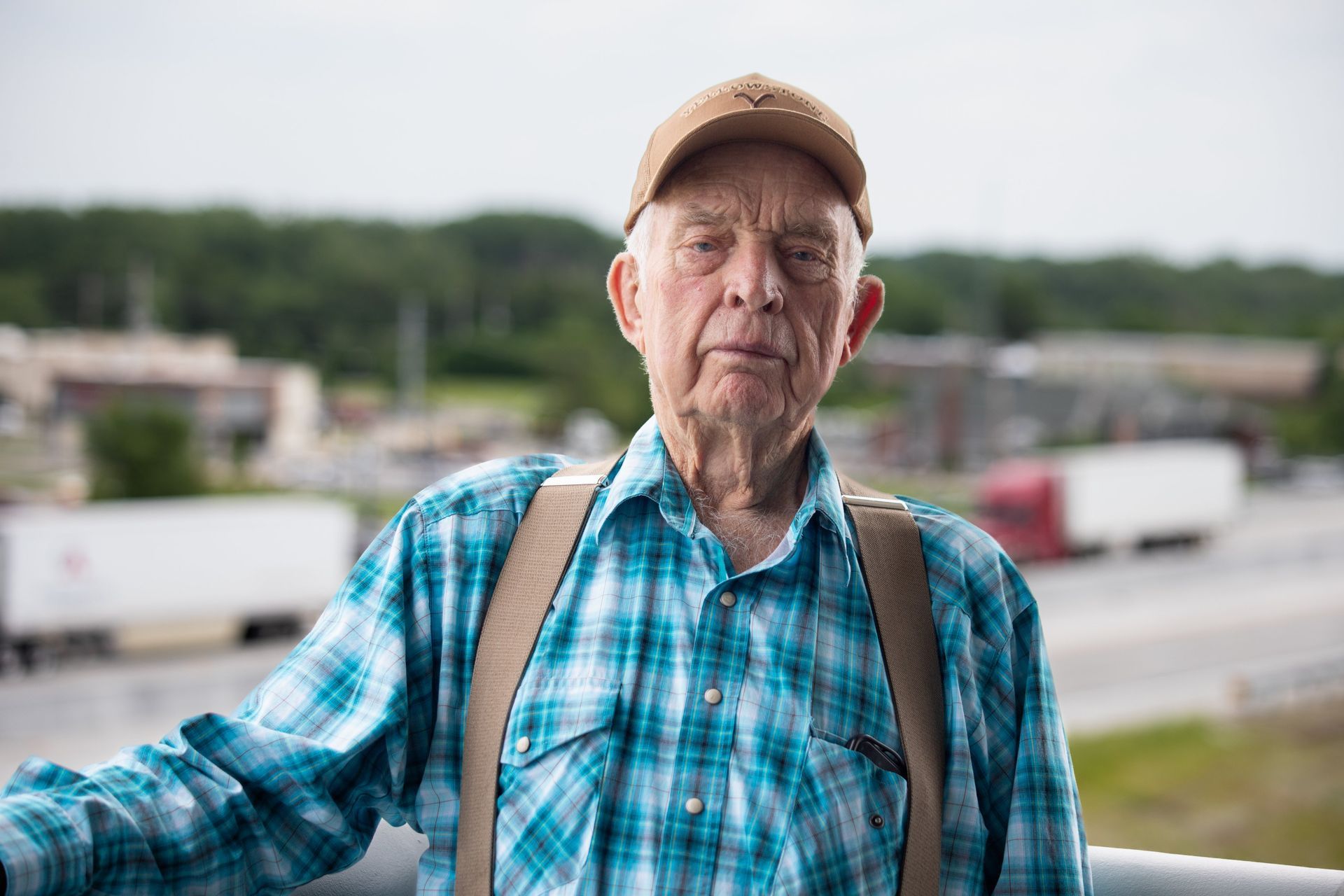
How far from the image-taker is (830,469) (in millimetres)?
1094

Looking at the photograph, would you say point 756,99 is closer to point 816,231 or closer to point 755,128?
point 755,128

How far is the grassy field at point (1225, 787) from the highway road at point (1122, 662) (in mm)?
374

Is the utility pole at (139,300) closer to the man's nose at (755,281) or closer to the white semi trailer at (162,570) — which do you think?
the white semi trailer at (162,570)

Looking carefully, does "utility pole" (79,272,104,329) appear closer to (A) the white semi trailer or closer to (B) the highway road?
(A) the white semi trailer

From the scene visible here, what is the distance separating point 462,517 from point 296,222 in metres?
27.0

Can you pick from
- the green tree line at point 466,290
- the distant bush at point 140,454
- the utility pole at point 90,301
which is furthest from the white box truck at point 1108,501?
the utility pole at point 90,301

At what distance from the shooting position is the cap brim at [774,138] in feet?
3.21

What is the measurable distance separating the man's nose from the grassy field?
6.11m

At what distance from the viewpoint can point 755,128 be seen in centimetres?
100

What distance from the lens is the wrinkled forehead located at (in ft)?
3.31

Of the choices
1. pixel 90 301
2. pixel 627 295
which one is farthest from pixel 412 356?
pixel 627 295

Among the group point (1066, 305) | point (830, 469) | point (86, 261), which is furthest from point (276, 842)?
point (1066, 305)

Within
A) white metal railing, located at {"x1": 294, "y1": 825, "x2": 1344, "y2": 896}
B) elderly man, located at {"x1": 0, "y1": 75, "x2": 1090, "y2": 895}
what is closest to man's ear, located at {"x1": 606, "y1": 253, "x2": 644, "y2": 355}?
elderly man, located at {"x1": 0, "y1": 75, "x2": 1090, "y2": 895}

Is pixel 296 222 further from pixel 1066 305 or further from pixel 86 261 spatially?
pixel 1066 305
